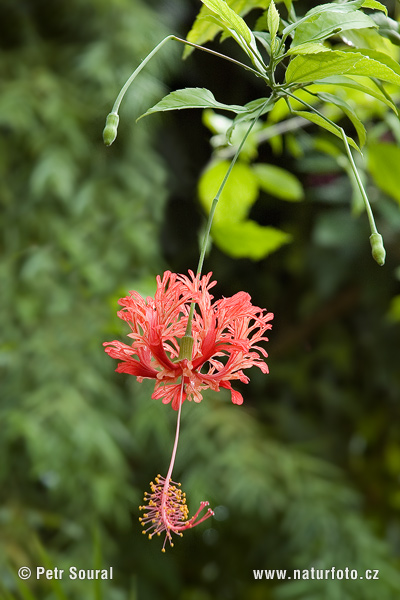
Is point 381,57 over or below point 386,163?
below

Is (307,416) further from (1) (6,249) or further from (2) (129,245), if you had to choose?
(1) (6,249)

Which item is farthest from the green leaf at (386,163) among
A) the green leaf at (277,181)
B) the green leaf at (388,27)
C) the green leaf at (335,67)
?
the green leaf at (335,67)

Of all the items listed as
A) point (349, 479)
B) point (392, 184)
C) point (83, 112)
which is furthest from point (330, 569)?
point (83, 112)

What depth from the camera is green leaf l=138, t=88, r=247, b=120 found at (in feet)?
0.97

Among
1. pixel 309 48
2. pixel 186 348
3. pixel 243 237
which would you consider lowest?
pixel 186 348

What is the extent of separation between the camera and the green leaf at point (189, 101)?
294 millimetres

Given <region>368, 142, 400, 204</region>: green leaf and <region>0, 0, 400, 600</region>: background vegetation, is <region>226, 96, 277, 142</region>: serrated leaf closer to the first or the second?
<region>368, 142, 400, 204</region>: green leaf

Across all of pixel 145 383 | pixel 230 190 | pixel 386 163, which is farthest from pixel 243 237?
pixel 145 383

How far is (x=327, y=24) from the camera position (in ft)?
0.96

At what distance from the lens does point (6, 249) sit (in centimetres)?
122

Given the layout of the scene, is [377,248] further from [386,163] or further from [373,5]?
[386,163]

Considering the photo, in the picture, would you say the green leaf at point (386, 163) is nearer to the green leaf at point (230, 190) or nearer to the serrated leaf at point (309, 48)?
the green leaf at point (230, 190)

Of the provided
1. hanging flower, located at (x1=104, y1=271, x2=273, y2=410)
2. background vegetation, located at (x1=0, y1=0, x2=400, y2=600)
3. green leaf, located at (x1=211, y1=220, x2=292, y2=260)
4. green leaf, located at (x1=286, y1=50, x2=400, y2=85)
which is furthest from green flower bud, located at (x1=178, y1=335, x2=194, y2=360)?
background vegetation, located at (x1=0, y1=0, x2=400, y2=600)

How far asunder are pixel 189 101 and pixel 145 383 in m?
0.90
